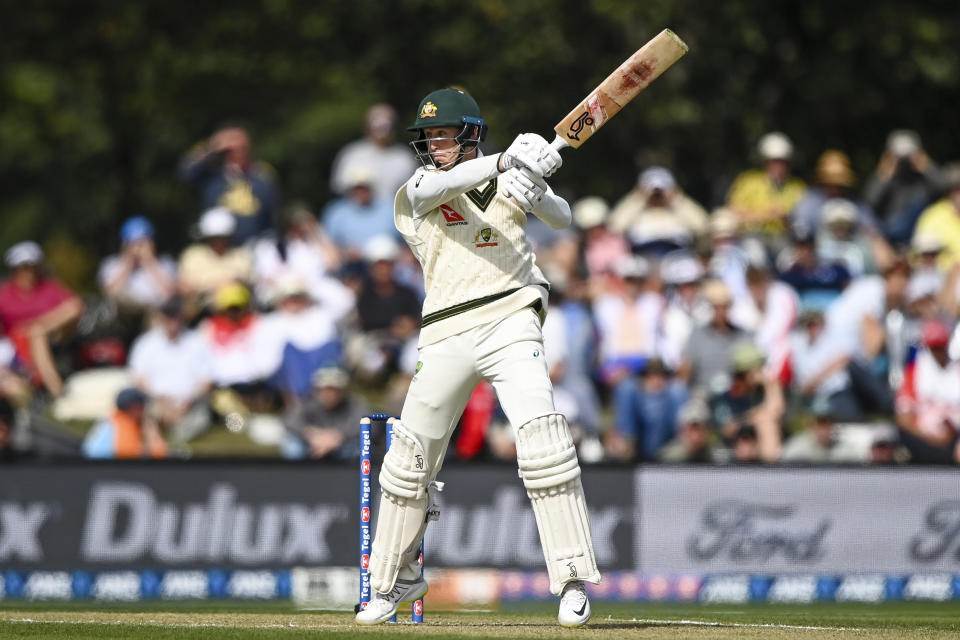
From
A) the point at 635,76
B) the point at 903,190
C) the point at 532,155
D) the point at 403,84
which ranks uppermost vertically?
the point at 403,84

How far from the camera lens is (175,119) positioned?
31656 mm

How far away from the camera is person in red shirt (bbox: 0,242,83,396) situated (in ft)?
48.7

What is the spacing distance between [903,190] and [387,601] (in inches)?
393

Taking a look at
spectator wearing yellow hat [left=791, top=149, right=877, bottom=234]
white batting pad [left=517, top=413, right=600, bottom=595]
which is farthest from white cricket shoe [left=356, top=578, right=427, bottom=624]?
spectator wearing yellow hat [left=791, top=149, right=877, bottom=234]

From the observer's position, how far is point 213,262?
50.9 feet

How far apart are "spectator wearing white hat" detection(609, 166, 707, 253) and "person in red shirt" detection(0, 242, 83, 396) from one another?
4.97 metres

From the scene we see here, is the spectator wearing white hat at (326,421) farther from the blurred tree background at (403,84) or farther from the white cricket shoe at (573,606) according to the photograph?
the blurred tree background at (403,84)

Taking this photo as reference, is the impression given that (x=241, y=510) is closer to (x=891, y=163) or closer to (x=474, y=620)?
(x=474, y=620)

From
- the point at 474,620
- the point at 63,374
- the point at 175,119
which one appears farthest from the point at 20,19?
the point at 474,620

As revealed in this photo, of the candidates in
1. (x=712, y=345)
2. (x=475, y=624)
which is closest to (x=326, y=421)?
(x=712, y=345)

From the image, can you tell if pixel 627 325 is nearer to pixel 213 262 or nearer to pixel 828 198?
pixel 828 198

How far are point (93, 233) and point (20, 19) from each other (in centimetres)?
837

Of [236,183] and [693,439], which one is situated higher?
[236,183]

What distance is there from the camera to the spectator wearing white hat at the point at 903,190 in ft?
53.3
